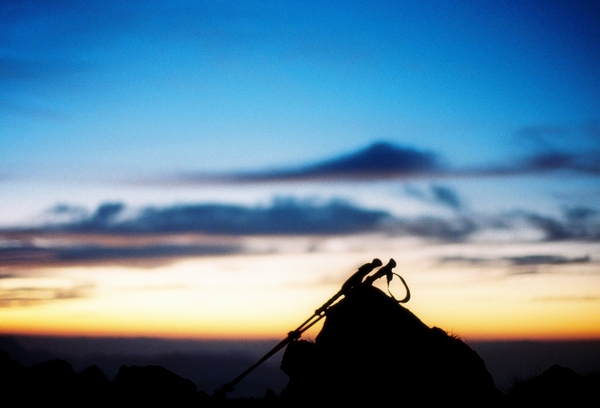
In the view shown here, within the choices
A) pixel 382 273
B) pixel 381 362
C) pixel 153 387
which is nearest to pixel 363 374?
pixel 381 362

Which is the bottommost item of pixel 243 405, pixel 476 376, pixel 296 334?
pixel 243 405

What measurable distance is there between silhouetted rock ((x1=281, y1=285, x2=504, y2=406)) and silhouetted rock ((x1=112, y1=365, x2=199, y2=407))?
309 cm

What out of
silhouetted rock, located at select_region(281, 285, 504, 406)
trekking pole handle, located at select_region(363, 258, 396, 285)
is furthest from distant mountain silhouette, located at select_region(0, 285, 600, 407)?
trekking pole handle, located at select_region(363, 258, 396, 285)

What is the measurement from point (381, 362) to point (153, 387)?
6085 mm

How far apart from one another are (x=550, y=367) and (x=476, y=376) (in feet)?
16.4

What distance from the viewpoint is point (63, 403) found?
13789 mm

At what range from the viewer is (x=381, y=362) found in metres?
12.8

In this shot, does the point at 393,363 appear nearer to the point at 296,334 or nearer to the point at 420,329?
the point at 420,329

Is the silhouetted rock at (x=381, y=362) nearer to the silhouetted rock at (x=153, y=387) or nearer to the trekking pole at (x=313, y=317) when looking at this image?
the trekking pole at (x=313, y=317)

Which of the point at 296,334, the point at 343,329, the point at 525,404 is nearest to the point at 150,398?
the point at 296,334

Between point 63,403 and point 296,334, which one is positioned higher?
point 296,334

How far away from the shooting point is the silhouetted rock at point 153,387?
15094 millimetres

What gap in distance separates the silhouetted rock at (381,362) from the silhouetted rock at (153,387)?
3.09 metres

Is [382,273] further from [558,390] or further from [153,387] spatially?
[153,387]
